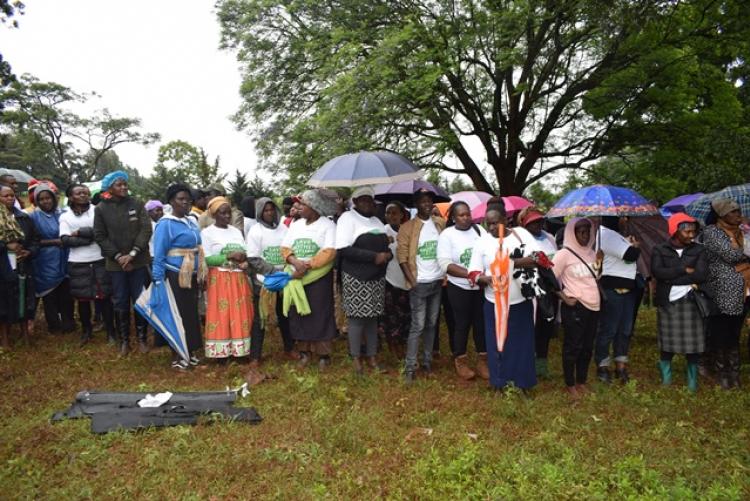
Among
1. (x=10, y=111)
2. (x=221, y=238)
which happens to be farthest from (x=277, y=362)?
(x=10, y=111)

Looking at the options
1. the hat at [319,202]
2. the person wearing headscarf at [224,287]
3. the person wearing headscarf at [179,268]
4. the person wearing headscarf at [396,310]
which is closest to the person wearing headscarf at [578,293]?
the person wearing headscarf at [396,310]

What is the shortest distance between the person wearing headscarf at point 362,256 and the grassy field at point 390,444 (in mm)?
781

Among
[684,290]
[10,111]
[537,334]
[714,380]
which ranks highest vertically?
[10,111]

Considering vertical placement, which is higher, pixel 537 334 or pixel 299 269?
pixel 299 269

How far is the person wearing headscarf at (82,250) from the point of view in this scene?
21.9 ft

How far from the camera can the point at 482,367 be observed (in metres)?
5.66

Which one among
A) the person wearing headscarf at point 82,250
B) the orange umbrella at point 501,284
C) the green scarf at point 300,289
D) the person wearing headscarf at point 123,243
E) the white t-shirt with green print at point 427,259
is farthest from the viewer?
the person wearing headscarf at point 82,250

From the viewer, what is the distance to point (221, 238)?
19.0 feet

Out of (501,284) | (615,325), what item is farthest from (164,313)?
(615,325)

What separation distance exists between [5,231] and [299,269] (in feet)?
12.2

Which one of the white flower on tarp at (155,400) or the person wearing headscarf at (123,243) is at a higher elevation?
the person wearing headscarf at (123,243)

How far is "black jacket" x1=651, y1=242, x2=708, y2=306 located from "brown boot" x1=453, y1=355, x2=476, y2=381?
2.02 m

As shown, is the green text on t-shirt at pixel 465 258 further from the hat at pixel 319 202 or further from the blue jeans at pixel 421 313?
the hat at pixel 319 202

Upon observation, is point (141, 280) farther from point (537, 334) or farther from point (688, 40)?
point (688, 40)
